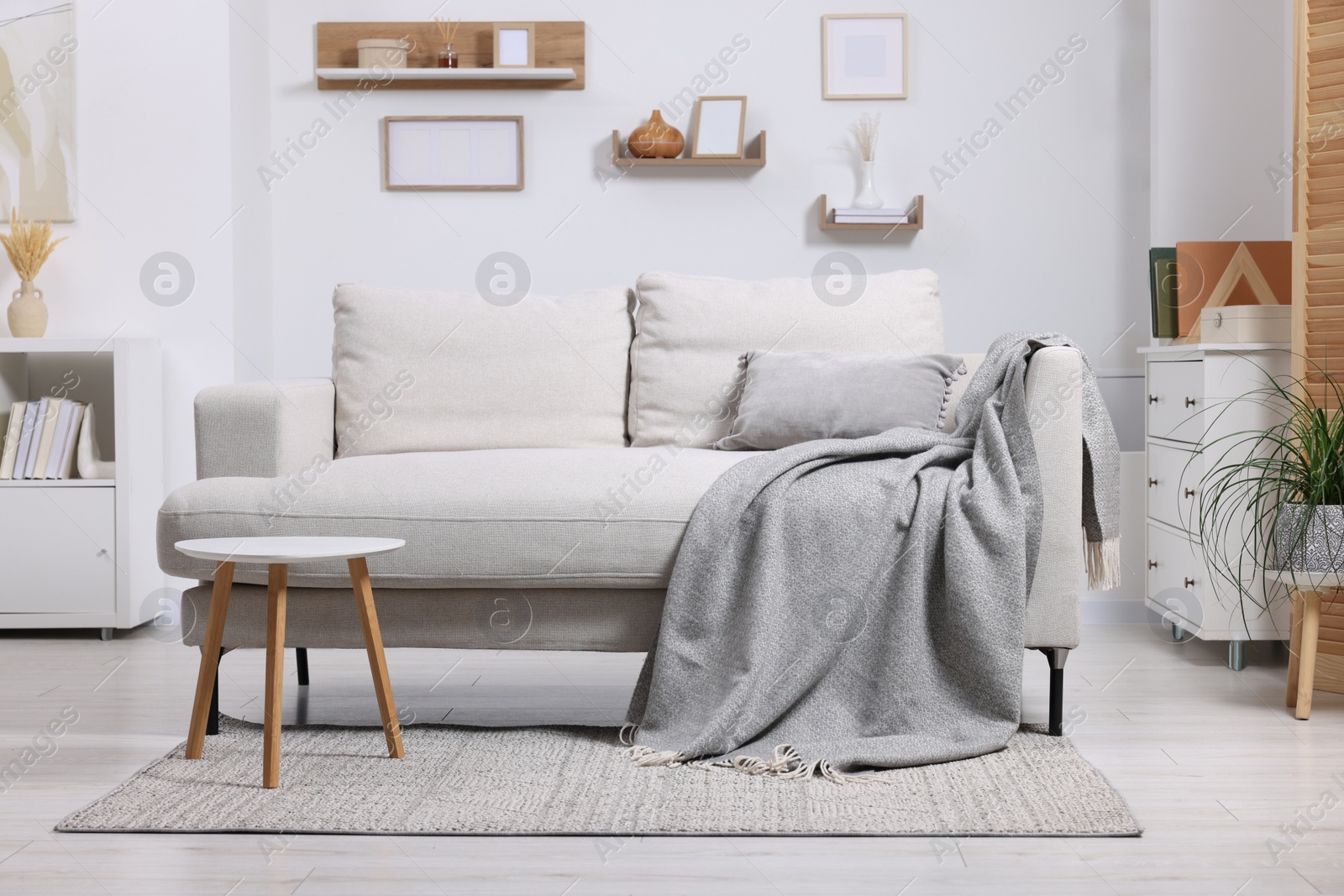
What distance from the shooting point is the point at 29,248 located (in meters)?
3.09

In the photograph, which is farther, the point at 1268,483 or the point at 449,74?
the point at 449,74

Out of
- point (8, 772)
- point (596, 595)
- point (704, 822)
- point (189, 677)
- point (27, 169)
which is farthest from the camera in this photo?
point (27, 169)

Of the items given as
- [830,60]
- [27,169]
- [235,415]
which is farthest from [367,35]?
[235,415]

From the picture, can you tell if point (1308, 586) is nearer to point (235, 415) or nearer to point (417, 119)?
point (235, 415)

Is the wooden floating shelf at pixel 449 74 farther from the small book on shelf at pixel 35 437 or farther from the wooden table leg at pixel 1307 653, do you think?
the wooden table leg at pixel 1307 653

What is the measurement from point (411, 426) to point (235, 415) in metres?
0.46

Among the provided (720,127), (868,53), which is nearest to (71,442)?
(720,127)

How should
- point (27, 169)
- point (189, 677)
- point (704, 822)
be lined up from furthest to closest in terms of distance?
point (27, 169) → point (189, 677) → point (704, 822)

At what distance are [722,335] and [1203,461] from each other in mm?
1124

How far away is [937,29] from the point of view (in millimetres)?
3344

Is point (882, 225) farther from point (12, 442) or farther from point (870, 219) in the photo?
point (12, 442)

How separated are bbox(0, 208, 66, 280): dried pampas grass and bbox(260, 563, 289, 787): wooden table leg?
184 cm

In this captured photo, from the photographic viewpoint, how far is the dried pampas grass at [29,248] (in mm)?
3082

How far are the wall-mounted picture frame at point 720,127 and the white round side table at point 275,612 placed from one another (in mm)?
1773
